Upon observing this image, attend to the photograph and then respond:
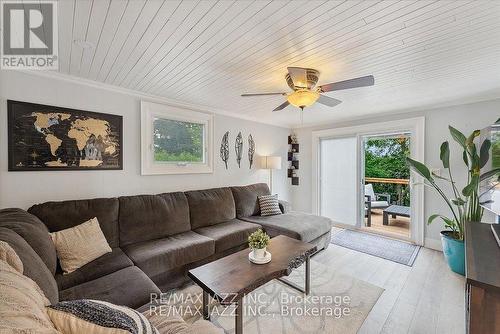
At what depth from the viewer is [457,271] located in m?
2.61

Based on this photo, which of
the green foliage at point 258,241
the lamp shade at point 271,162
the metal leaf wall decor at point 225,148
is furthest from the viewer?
the lamp shade at point 271,162

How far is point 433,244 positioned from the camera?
337 cm

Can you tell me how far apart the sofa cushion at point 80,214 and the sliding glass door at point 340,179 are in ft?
13.0

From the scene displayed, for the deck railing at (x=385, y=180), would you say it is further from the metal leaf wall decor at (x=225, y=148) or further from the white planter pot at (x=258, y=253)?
the white planter pot at (x=258, y=253)

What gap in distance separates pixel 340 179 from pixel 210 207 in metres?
2.85

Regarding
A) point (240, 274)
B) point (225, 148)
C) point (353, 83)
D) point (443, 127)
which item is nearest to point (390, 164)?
point (443, 127)

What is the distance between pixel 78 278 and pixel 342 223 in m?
4.32

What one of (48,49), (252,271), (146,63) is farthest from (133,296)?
(48,49)

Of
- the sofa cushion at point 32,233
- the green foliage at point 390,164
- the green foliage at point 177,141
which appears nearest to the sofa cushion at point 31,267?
the sofa cushion at point 32,233

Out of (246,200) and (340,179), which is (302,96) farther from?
(340,179)

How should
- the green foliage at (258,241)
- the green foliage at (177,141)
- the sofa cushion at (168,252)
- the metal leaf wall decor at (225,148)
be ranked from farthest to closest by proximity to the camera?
1. the metal leaf wall decor at (225,148)
2. the green foliage at (177,141)
3. the sofa cushion at (168,252)
4. the green foliage at (258,241)

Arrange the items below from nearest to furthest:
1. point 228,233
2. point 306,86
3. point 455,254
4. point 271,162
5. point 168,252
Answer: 1. point 306,86
2. point 168,252
3. point 455,254
4. point 228,233
5. point 271,162

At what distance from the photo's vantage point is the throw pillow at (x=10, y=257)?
0.95 meters

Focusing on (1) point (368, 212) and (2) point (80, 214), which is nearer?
(2) point (80, 214)
